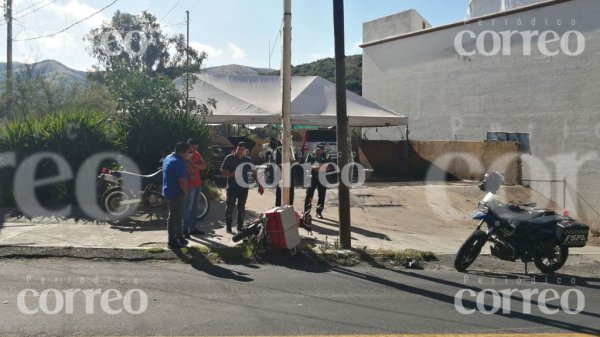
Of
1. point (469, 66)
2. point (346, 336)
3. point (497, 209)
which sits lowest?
point (346, 336)

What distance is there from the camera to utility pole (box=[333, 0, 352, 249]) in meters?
9.16

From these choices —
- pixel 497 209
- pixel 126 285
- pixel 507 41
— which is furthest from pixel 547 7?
pixel 126 285

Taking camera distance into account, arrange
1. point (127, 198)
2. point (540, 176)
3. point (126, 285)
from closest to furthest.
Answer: point (126, 285), point (127, 198), point (540, 176)

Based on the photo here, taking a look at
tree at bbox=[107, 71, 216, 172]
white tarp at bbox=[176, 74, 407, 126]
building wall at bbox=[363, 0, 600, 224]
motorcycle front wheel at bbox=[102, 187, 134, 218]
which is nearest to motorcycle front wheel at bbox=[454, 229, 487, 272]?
motorcycle front wheel at bbox=[102, 187, 134, 218]

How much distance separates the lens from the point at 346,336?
5090mm

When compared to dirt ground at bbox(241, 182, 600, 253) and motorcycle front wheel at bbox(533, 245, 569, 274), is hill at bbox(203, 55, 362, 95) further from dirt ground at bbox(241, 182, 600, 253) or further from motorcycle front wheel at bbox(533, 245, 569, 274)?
motorcycle front wheel at bbox(533, 245, 569, 274)

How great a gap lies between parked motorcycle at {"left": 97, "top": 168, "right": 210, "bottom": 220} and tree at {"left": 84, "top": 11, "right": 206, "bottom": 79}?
109 feet

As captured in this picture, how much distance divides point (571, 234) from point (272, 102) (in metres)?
13.7

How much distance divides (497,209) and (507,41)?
1625 cm

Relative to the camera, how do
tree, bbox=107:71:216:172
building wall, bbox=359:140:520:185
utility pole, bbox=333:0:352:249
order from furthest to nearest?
1. building wall, bbox=359:140:520:185
2. tree, bbox=107:71:216:172
3. utility pole, bbox=333:0:352:249

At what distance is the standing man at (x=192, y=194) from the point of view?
32.1ft

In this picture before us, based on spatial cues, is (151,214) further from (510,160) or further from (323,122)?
(510,160)

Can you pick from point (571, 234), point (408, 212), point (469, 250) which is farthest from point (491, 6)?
point (469, 250)

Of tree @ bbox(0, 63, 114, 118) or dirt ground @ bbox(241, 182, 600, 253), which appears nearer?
dirt ground @ bbox(241, 182, 600, 253)
